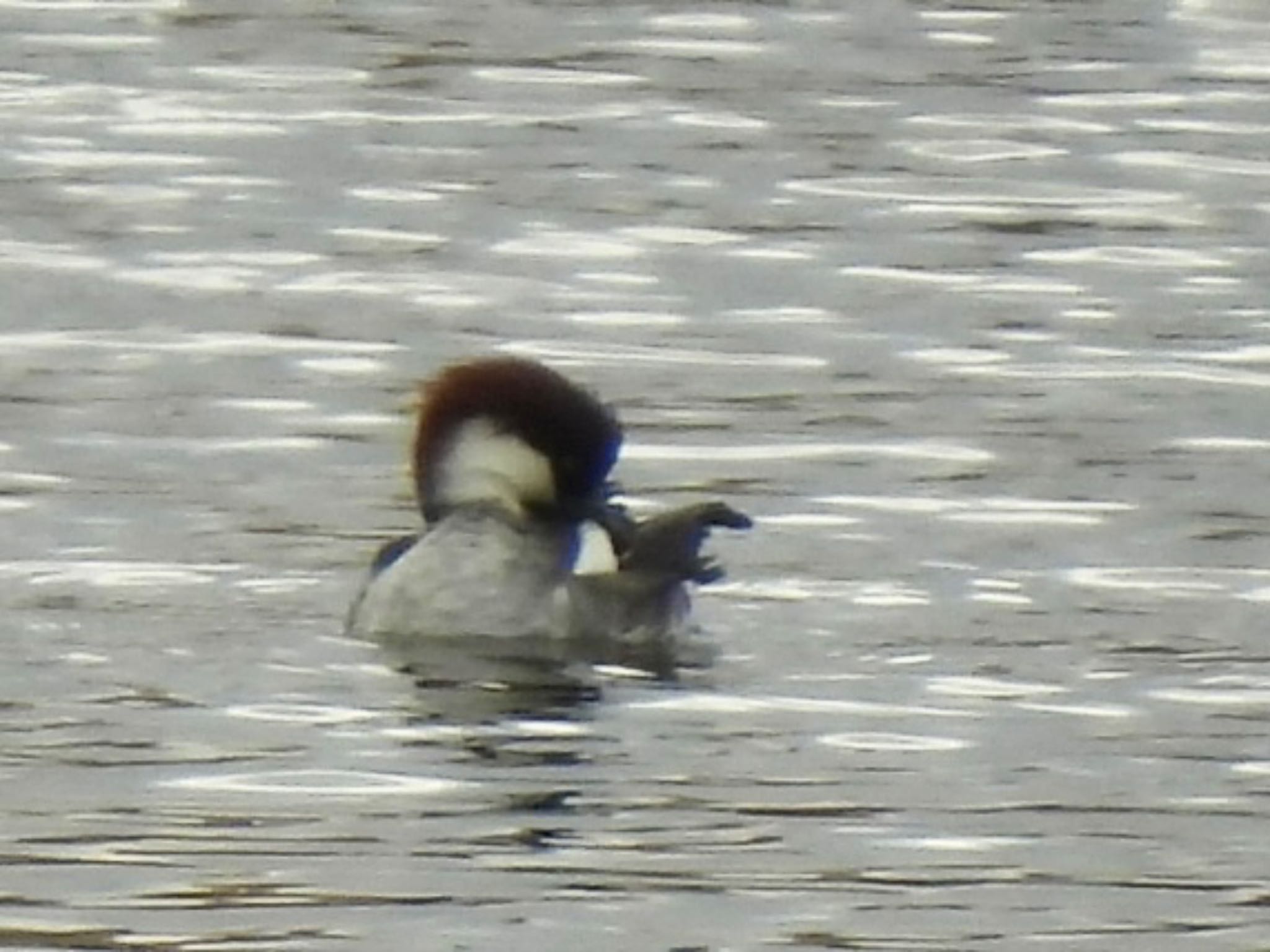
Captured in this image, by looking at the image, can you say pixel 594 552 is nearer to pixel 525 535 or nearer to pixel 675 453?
pixel 525 535

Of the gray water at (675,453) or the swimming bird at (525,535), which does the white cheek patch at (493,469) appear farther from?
the gray water at (675,453)

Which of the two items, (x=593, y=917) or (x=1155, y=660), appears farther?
(x=1155, y=660)

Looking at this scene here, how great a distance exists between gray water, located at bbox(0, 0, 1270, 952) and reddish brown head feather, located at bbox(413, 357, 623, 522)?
57 centimetres

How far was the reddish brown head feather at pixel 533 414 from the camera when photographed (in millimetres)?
13820

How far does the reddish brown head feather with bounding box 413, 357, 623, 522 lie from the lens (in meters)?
13.8

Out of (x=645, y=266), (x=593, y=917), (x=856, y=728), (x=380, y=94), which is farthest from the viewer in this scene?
(x=380, y=94)

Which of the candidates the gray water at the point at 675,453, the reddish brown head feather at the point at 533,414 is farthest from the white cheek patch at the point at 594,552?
the gray water at the point at 675,453

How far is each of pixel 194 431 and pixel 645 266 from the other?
3.35m

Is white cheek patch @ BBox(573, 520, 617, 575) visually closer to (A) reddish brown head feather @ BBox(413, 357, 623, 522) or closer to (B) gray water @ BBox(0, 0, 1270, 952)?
(A) reddish brown head feather @ BBox(413, 357, 623, 522)

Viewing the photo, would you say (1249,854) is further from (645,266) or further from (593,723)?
(645,266)

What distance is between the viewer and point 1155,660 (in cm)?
1313

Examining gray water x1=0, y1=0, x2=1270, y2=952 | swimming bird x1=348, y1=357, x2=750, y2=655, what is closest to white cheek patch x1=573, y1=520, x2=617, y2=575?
swimming bird x1=348, y1=357, x2=750, y2=655

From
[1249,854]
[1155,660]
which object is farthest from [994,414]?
[1249,854]

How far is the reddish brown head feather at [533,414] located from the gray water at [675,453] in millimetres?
569
